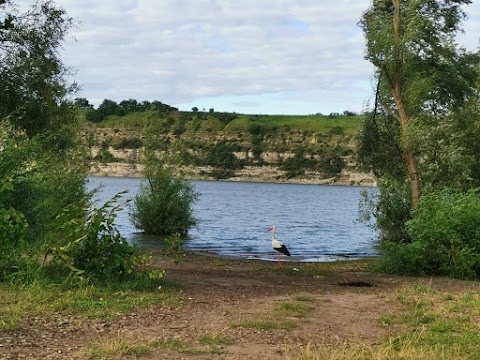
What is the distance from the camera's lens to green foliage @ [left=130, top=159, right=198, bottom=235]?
36.7m

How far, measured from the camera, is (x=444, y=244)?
17.4m

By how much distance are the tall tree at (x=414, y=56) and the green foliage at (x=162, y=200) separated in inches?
651

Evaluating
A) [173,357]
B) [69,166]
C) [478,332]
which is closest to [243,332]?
[173,357]

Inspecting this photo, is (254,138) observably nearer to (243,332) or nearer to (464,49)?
(464,49)

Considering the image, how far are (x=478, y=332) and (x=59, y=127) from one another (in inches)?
646

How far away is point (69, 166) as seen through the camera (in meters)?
28.4

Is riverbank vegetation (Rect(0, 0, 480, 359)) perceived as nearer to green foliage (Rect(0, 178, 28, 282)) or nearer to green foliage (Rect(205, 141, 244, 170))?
green foliage (Rect(0, 178, 28, 282))

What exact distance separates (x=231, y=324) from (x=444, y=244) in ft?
32.1

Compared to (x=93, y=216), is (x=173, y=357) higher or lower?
lower

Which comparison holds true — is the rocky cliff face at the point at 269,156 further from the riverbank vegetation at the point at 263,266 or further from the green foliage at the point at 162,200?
the riverbank vegetation at the point at 263,266

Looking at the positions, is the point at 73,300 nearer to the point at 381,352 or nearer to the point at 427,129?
the point at 381,352

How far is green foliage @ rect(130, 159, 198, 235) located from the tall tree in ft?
54.3

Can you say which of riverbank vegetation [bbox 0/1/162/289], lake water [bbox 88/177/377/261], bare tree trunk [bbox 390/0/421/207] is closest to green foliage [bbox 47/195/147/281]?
riverbank vegetation [bbox 0/1/162/289]

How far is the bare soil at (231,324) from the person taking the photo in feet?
25.6
